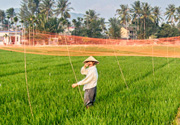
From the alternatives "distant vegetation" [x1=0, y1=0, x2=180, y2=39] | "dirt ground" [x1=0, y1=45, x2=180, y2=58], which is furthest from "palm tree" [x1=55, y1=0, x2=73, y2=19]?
"dirt ground" [x1=0, y1=45, x2=180, y2=58]

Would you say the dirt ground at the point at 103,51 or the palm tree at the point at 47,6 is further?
the palm tree at the point at 47,6

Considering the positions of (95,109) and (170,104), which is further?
(170,104)

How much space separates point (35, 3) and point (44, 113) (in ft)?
269

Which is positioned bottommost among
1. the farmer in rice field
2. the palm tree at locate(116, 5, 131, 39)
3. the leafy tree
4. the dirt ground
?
the farmer in rice field

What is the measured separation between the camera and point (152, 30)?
201 ft

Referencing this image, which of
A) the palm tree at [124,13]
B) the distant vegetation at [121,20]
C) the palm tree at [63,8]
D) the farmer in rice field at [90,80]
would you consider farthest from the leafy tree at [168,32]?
the farmer in rice field at [90,80]

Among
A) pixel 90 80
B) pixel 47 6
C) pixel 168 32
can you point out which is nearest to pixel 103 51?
pixel 90 80

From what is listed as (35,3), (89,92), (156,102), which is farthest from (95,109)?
(35,3)

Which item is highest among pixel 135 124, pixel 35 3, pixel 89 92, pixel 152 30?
pixel 35 3

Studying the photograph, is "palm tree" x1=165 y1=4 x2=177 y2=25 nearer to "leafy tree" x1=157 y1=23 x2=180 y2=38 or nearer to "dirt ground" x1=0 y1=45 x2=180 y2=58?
"leafy tree" x1=157 y1=23 x2=180 y2=38

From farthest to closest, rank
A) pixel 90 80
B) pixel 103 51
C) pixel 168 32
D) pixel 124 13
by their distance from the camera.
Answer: pixel 124 13, pixel 168 32, pixel 103 51, pixel 90 80

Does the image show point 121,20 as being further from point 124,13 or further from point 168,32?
point 168,32

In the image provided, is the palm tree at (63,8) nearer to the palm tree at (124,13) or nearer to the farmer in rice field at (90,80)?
the palm tree at (124,13)

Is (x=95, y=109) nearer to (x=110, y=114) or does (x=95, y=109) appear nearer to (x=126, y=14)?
(x=110, y=114)
